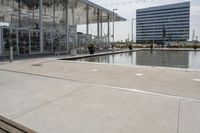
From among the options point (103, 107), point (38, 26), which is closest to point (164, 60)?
point (38, 26)

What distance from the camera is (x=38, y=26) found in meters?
20.7

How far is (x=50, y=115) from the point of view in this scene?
3623 mm

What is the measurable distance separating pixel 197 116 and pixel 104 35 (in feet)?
107

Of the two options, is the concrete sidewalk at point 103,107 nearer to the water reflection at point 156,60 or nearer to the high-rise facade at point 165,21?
the water reflection at point 156,60

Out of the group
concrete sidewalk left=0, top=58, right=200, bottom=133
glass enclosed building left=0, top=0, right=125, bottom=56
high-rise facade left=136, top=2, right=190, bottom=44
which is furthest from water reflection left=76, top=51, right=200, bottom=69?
high-rise facade left=136, top=2, right=190, bottom=44

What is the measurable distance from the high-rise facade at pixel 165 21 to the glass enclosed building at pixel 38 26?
48.4m

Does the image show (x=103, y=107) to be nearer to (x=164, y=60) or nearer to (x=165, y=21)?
(x=164, y=60)

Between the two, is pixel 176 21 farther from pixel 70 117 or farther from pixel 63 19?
pixel 70 117

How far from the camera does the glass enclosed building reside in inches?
686

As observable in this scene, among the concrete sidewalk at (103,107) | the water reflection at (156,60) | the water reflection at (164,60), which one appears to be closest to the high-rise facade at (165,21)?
the water reflection at (164,60)

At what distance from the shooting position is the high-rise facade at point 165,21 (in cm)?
6912

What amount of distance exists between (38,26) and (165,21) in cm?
Answer: 5789

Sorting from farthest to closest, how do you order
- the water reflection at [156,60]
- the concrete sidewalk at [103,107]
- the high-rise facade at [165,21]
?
the high-rise facade at [165,21], the water reflection at [156,60], the concrete sidewalk at [103,107]

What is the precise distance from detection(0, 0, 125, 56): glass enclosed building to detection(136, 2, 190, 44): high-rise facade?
48.4 metres
